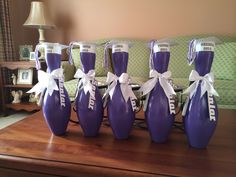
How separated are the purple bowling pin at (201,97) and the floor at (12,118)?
196 centimetres

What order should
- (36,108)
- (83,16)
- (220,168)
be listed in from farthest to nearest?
(83,16) → (36,108) → (220,168)

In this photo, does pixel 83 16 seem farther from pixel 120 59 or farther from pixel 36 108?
pixel 120 59

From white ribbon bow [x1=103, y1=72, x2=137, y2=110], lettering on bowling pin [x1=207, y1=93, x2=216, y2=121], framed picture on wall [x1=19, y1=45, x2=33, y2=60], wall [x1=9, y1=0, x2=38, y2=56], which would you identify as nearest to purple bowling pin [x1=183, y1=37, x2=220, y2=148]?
lettering on bowling pin [x1=207, y1=93, x2=216, y2=121]

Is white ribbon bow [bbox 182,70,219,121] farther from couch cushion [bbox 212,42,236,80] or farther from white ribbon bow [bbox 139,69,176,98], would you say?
couch cushion [bbox 212,42,236,80]

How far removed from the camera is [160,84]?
2.02ft

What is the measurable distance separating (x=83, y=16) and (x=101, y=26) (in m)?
0.27

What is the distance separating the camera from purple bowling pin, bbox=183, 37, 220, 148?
58cm

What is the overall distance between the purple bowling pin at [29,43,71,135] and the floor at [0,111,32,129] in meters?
1.63

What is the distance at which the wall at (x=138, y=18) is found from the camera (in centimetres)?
238

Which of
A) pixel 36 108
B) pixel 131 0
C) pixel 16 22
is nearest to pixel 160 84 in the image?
pixel 36 108

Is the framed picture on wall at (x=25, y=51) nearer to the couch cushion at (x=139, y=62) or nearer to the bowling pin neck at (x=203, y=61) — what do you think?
the couch cushion at (x=139, y=62)

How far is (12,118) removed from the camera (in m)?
2.37

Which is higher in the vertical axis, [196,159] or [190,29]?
[190,29]

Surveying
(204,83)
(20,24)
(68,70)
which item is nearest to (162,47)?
(204,83)
